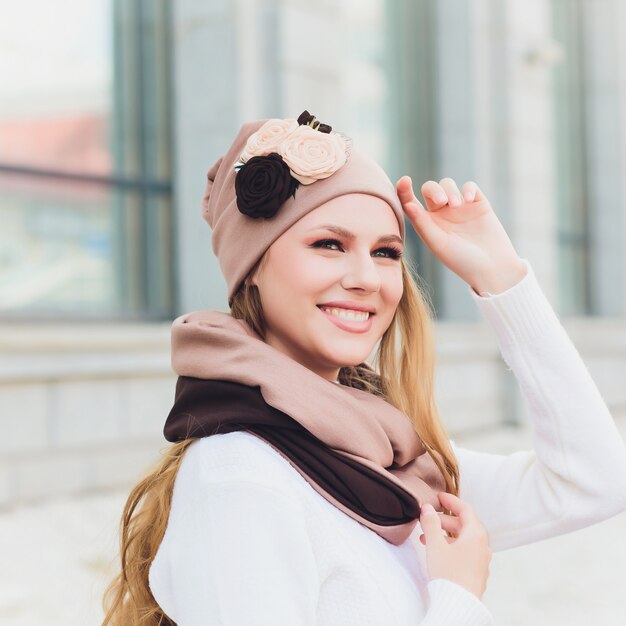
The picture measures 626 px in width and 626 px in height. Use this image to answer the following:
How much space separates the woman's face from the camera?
4.84 ft

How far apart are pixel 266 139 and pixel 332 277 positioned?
0.31m

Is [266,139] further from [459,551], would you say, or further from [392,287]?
[459,551]

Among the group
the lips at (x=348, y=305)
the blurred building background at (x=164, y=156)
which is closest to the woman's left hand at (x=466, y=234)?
the lips at (x=348, y=305)

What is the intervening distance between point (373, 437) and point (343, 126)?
5.03 meters

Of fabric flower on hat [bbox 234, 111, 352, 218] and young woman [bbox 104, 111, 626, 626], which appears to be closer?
young woman [bbox 104, 111, 626, 626]

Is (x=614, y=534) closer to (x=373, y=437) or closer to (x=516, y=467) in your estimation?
(x=516, y=467)

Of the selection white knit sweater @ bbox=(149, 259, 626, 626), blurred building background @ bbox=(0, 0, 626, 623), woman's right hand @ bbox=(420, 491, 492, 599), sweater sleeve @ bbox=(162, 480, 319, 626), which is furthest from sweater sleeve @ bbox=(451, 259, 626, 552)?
blurred building background @ bbox=(0, 0, 626, 623)

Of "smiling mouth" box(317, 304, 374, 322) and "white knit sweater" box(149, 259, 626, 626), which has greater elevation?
"smiling mouth" box(317, 304, 374, 322)

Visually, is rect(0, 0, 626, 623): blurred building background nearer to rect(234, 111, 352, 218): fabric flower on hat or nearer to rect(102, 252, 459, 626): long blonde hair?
rect(102, 252, 459, 626): long blonde hair

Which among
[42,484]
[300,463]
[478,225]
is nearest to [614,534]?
[42,484]

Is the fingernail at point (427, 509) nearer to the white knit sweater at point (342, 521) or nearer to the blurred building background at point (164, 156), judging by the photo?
the white knit sweater at point (342, 521)

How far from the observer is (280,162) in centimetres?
149

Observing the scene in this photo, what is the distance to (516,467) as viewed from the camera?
176 centimetres

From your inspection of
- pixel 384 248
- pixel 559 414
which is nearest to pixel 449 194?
pixel 384 248
